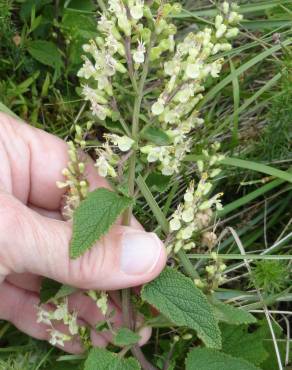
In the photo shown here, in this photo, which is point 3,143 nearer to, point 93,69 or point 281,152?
point 93,69

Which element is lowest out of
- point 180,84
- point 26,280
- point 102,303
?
point 26,280

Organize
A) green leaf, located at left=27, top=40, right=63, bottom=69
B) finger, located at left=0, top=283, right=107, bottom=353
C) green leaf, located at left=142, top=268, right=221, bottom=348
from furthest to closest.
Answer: green leaf, located at left=27, top=40, right=63, bottom=69 → finger, located at left=0, top=283, right=107, bottom=353 → green leaf, located at left=142, top=268, right=221, bottom=348

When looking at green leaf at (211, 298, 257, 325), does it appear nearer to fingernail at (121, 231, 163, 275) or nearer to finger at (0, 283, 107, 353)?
fingernail at (121, 231, 163, 275)

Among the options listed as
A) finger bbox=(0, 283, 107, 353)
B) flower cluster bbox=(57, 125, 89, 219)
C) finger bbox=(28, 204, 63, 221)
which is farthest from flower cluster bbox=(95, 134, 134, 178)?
finger bbox=(0, 283, 107, 353)

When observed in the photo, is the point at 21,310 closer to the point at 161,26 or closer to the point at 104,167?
the point at 104,167

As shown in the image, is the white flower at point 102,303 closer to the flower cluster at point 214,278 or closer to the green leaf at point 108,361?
the green leaf at point 108,361

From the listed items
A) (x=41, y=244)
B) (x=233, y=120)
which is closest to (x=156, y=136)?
(x=41, y=244)
